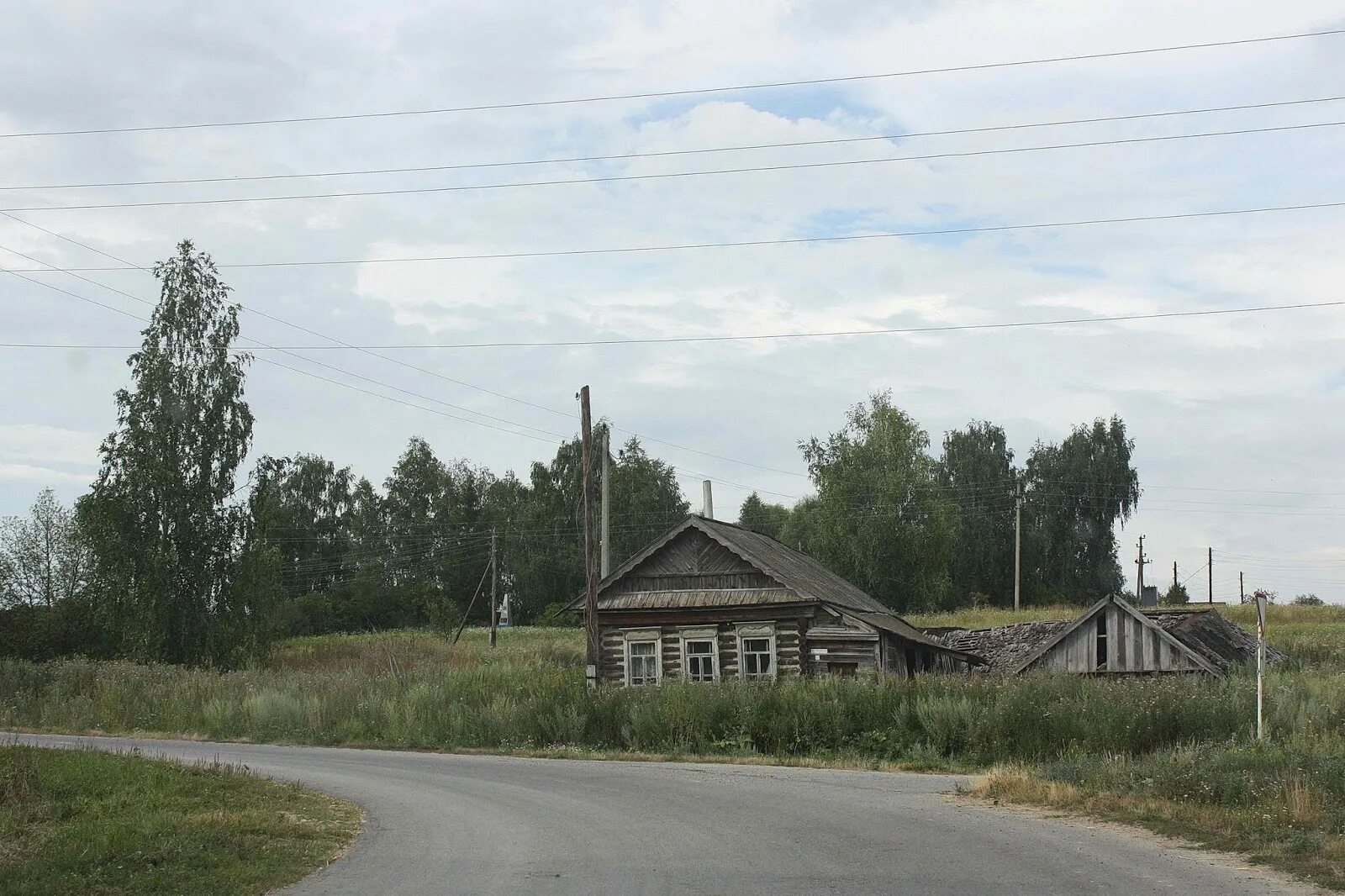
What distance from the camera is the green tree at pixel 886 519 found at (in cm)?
7719

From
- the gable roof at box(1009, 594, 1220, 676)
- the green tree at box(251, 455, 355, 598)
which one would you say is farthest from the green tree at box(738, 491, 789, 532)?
the gable roof at box(1009, 594, 1220, 676)

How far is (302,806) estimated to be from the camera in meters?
15.1

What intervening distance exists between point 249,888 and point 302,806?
5037mm

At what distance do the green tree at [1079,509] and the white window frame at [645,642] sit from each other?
5674 centimetres

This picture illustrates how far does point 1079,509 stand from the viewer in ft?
306

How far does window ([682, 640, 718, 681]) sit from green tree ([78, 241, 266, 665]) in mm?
20923

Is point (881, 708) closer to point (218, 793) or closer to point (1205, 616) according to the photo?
point (218, 793)

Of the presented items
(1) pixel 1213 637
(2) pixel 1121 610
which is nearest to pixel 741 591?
(2) pixel 1121 610

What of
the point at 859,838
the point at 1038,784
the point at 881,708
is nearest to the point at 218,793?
the point at 859,838

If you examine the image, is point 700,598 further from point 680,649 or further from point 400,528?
point 400,528

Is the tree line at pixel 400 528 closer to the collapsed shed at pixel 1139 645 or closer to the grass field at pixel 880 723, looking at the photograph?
the grass field at pixel 880 723

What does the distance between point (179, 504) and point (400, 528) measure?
50785 mm

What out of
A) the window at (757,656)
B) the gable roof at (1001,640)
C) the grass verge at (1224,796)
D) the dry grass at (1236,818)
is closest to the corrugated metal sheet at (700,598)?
the window at (757,656)

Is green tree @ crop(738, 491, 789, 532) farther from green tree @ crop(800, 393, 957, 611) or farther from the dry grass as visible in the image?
the dry grass
